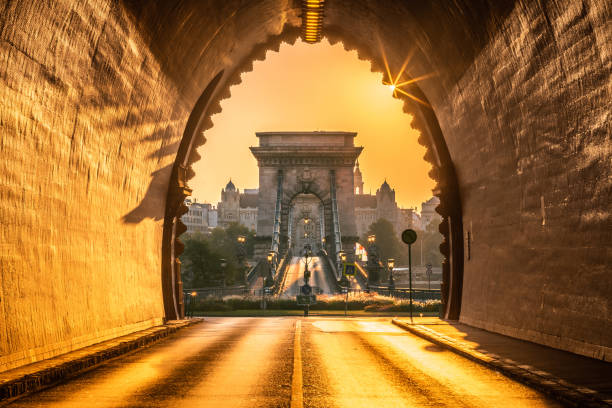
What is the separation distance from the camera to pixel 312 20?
1978 centimetres

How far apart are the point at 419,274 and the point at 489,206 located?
116 metres

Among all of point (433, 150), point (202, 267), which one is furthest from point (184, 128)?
point (202, 267)

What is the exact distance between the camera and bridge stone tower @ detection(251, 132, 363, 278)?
3676 inches

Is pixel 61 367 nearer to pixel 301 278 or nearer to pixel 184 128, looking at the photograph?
pixel 184 128

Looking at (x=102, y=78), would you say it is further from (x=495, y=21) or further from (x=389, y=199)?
(x=389, y=199)

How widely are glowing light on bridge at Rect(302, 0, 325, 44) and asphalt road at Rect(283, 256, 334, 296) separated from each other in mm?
38026

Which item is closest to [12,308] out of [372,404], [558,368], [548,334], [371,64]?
[372,404]

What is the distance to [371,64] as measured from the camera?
21.4 m

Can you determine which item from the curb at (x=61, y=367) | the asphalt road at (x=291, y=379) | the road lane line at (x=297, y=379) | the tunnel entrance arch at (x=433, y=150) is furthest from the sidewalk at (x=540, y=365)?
the curb at (x=61, y=367)

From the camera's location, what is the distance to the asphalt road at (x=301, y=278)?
6044 cm

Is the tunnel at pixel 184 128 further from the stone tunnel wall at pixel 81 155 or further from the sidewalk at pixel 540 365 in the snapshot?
the sidewalk at pixel 540 365

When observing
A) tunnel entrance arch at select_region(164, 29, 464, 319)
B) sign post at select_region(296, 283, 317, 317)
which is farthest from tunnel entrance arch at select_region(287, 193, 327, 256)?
tunnel entrance arch at select_region(164, 29, 464, 319)

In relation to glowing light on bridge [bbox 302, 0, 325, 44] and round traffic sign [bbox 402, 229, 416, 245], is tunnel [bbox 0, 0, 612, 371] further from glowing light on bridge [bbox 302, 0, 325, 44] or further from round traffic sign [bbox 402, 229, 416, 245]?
round traffic sign [bbox 402, 229, 416, 245]

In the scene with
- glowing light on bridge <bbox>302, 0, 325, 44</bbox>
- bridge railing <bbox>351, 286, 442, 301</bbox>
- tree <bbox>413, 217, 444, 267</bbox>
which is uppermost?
glowing light on bridge <bbox>302, 0, 325, 44</bbox>
